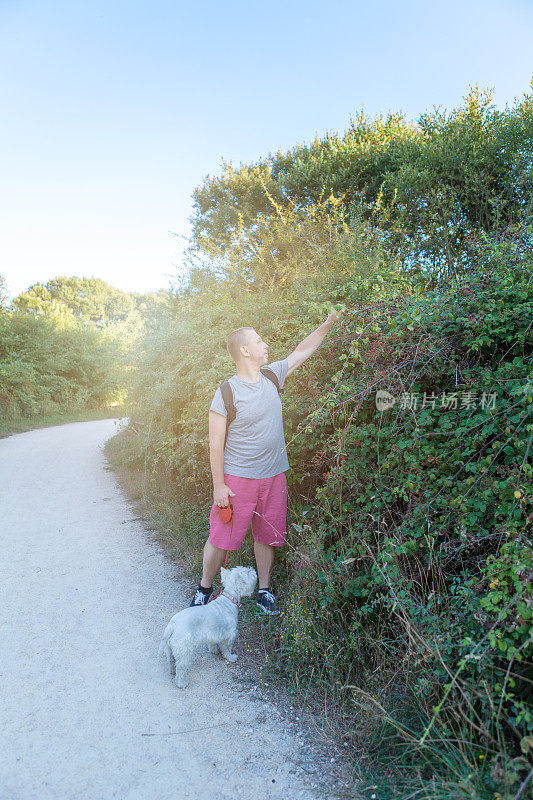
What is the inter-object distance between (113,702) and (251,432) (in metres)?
1.82

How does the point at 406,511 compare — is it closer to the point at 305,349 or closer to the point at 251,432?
the point at 251,432

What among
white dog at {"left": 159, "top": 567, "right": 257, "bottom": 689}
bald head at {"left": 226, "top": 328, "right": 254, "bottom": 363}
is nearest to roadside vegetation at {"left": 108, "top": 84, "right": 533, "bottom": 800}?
white dog at {"left": 159, "top": 567, "right": 257, "bottom": 689}

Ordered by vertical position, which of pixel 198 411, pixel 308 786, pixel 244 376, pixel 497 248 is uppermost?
pixel 497 248

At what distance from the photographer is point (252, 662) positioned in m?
2.91

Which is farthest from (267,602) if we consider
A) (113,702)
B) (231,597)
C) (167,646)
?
(113,702)

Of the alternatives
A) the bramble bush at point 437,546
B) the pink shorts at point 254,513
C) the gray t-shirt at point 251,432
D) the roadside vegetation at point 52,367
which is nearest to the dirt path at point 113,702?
the bramble bush at point 437,546

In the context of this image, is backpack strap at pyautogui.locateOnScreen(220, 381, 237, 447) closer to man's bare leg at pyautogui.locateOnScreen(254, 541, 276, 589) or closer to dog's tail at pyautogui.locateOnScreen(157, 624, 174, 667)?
man's bare leg at pyautogui.locateOnScreen(254, 541, 276, 589)

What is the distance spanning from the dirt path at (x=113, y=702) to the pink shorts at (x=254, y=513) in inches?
31.6

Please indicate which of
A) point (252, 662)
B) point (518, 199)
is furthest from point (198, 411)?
point (518, 199)

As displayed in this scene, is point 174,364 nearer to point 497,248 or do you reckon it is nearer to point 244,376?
point 244,376

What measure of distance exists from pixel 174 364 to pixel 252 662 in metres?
4.67

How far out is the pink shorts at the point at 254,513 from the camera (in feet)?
10.8

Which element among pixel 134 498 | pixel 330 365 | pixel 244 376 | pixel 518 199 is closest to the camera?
pixel 244 376

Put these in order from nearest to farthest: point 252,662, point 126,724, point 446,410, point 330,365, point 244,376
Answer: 1. point 126,724
2. point 446,410
3. point 252,662
4. point 244,376
5. point 330,365
